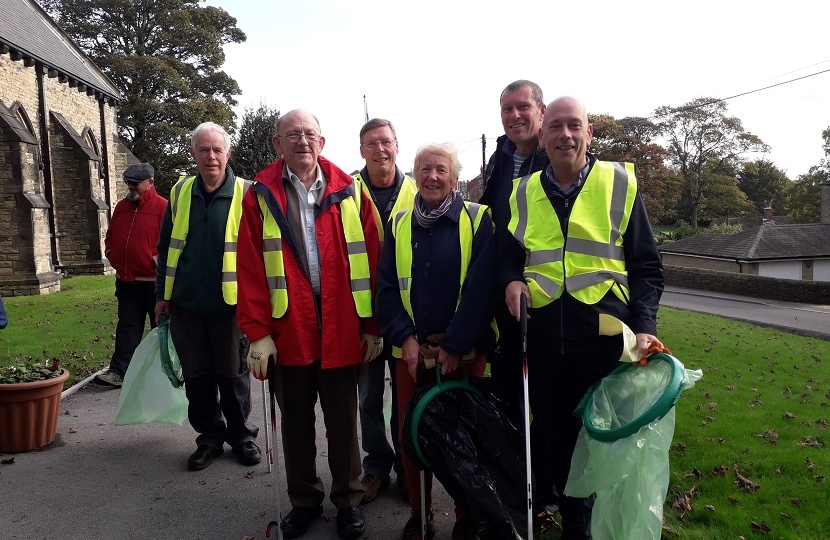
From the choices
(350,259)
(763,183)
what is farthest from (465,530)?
(763,183)

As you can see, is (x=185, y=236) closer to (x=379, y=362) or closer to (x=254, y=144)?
(x=379, y=362)

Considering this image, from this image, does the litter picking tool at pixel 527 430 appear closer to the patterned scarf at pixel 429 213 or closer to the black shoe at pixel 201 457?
the patterned scarf at pixel 429 213

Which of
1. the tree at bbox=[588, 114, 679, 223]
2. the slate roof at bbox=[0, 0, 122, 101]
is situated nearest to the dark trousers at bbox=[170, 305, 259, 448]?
the slate roof at bbox=[0, 0, 122, 101]

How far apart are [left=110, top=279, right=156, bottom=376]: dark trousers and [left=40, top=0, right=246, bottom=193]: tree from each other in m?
29.6

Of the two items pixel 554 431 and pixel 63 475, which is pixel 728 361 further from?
pixel 63 475

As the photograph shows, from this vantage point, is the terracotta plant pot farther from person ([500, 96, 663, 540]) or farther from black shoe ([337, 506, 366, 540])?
person ([500, 96, 663, 540])

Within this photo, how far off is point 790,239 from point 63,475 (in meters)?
48.1

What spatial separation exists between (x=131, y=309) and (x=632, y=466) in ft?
18.5

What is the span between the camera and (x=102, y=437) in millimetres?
5445

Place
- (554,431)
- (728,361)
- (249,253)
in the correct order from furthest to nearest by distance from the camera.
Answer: (728,361), (249,253), (554,431)

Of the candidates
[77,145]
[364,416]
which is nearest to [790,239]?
[77,145]

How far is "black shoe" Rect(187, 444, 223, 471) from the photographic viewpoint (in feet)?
15.3

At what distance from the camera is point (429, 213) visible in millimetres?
3400

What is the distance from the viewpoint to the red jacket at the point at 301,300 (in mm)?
3537
